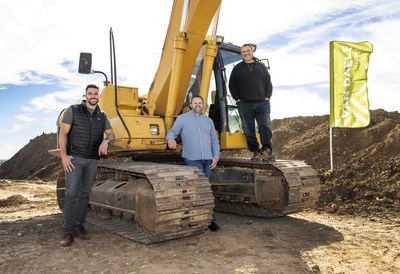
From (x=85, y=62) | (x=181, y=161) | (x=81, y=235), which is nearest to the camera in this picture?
(x=81, y=235)

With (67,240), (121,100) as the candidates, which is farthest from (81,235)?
(121,100)

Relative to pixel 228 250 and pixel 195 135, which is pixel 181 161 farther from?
pixel 228 250

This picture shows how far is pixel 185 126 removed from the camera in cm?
605

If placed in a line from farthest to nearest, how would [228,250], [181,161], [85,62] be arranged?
[181,161]
[85,62]
[228,250]

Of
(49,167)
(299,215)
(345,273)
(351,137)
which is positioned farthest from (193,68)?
(49,167)

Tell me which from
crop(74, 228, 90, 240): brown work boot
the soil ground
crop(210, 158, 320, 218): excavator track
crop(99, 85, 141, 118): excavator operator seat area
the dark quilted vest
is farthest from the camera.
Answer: crop(99, 85, 141, 118): excavator operator seat area

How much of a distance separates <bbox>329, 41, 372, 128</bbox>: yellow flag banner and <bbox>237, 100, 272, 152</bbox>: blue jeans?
617 cm

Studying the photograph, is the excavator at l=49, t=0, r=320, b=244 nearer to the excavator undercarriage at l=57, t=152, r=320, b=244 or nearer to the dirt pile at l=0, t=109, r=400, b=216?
the excavator undercarriage at l=57, t=152, r=320, b=244

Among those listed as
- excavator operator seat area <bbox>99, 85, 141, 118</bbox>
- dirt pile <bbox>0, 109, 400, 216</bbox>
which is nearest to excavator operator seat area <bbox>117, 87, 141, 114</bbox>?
excavator operator seat area <bbox>99, 85, 141, 118</bbox>

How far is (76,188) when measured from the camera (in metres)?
5.55

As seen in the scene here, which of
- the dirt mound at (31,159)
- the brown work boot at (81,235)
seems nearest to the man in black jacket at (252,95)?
the brown work boot at (81,235)

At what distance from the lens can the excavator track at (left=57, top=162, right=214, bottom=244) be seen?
16.7 feet

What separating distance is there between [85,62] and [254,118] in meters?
2.91

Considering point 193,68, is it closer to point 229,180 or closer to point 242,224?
point 229,180
